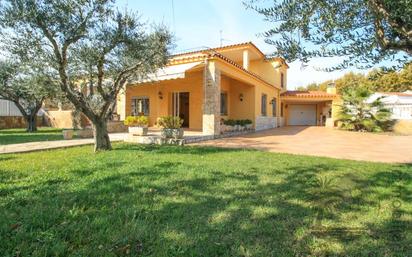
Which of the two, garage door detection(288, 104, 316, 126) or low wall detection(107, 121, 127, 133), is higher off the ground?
→ garage door detection(288, 104, 316, 126)

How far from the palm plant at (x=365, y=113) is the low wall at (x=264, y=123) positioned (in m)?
8.88

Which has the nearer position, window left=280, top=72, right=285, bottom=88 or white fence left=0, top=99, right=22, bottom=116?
white fence left=0, top=99, right=22, bottom=116

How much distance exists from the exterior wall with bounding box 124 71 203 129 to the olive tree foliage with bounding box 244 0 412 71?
23.0 metres

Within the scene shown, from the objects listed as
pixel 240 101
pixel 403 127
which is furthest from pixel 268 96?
pixel 403 127

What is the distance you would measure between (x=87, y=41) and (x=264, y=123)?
26331mm

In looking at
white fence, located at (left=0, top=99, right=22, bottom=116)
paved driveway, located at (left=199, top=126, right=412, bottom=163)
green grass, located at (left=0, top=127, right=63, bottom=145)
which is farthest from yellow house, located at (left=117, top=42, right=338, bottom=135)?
white fence, located at (left=0, top=99, right=22, bottom=116)

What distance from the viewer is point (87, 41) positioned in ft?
46.4

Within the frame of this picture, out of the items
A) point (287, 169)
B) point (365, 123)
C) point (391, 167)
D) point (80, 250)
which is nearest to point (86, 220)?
point (80, 250)

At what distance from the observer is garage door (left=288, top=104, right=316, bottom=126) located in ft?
177

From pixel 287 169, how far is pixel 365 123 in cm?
2836

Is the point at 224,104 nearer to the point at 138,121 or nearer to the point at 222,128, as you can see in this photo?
the point at 222,128

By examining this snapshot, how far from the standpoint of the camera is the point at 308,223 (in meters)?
6.03

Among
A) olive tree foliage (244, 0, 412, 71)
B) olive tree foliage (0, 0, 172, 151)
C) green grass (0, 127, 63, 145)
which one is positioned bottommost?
green grass (0, 127, 63, 145)

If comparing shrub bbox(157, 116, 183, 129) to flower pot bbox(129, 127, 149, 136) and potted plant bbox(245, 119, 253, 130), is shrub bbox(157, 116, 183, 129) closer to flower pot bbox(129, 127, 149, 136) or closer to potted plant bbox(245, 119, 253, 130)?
flower pot bbox(129, 127, 149, 136)
